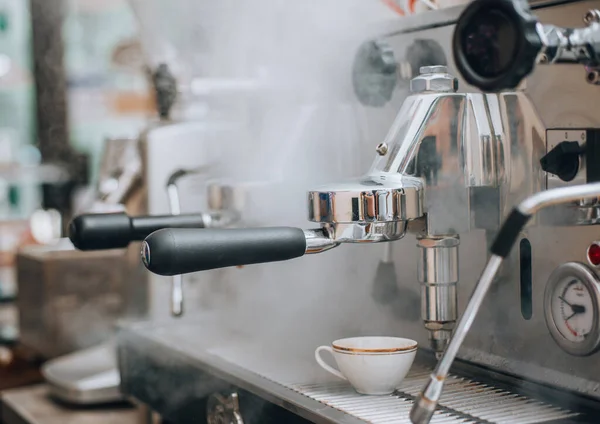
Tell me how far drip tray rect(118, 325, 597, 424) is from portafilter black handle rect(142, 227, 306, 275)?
0.16 meters

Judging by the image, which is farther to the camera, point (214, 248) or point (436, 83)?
point (436, 83)

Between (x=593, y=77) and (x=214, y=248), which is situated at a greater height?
(x=593, y=77)

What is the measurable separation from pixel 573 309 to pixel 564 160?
14cm

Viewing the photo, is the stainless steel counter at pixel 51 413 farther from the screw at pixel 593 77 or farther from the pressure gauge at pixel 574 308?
the screw at pixel 593 77

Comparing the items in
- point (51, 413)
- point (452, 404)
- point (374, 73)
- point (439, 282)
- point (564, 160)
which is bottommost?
point (51, 413)

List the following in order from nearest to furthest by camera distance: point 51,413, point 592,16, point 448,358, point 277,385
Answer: point 448,358 → point 592,16 → point 277,385 → point 51,413

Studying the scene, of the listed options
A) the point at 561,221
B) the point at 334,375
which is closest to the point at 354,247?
the point at 334,375

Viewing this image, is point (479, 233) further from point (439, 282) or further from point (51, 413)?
point (51, 413)

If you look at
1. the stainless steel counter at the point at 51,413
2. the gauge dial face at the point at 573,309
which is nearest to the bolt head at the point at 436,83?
the gauge dial face at the point at 573,309

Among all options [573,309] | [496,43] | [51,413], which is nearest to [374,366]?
[573,309]

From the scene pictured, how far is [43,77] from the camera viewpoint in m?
3.36

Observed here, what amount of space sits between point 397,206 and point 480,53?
16 centimetres

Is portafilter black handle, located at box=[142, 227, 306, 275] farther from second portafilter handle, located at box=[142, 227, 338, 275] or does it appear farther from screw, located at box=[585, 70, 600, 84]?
screw, located at box=[585, 70, 600, 84]

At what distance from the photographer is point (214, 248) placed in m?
0.73
